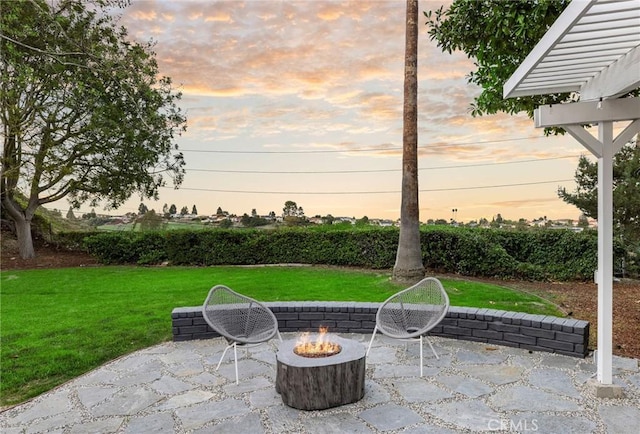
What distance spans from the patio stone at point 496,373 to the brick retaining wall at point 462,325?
0.61 metres

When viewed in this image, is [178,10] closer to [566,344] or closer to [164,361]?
[164,361]

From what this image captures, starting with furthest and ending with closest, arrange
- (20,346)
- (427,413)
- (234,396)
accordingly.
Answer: (20,346) < (234,396) < (427,413)

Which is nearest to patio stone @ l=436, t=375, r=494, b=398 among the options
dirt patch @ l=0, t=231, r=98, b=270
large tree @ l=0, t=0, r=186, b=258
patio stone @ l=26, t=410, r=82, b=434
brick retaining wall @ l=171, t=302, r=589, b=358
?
brick retaining wall @ l=171, t=302, r=589, b=358

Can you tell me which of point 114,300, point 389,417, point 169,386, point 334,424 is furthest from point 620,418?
point 114,300

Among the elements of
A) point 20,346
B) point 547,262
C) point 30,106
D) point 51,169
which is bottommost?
point 20,346

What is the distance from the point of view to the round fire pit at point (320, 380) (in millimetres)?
3316

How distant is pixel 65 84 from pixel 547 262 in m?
13.4

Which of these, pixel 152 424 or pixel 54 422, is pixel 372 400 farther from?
pixel 54 422

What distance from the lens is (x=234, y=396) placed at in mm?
3602

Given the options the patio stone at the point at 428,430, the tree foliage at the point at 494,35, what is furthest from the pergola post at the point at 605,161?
the tree foliage at the point at 494,35

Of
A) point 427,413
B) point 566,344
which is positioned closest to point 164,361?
point 427,413

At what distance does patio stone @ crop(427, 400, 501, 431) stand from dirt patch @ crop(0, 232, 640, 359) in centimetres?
213

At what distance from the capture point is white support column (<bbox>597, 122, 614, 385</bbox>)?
11.6 ft

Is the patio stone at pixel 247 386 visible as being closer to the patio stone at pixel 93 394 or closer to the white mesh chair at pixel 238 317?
the white mesh chair at pixel 238 317
